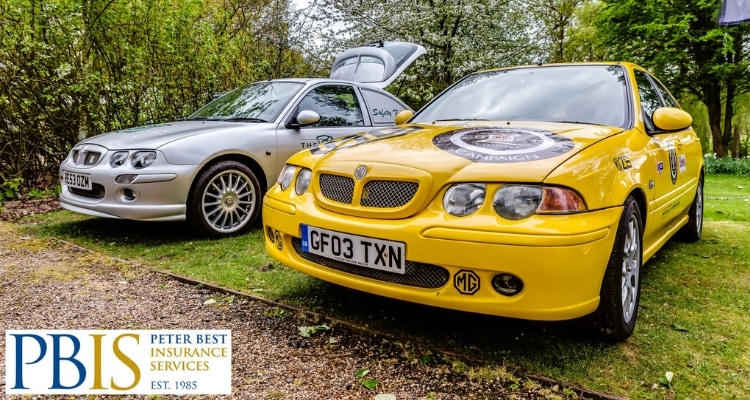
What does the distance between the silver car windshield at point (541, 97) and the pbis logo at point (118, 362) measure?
2.07 metres

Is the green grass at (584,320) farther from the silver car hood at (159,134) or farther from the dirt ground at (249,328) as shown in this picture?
the silver car hood at (159,134)

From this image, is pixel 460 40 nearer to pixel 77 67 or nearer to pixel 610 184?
pixel 77 67

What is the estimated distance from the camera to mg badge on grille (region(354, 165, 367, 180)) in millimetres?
2373

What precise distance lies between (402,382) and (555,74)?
2.34 metres

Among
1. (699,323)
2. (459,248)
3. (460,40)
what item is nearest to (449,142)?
(459,248)

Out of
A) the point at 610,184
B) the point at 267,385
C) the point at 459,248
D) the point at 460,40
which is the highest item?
the point at 460,40

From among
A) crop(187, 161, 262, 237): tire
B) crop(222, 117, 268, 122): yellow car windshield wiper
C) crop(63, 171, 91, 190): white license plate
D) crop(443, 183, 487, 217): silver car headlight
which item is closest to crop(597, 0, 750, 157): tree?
crop(222, 117, 268, 122): yellow car windshield wiper

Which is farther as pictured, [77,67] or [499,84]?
[77,67]

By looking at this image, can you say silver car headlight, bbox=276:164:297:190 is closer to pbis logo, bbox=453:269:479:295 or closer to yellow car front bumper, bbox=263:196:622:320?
yellow car front bumper, bbox=263:196:622:320

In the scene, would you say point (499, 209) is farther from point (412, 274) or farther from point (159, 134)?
point (159, 134)

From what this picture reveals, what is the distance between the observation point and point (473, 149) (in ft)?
7.72

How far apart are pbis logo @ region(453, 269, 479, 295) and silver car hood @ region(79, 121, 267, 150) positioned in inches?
119

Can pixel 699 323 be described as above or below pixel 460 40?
below

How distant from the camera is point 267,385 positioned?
6.77 feet
